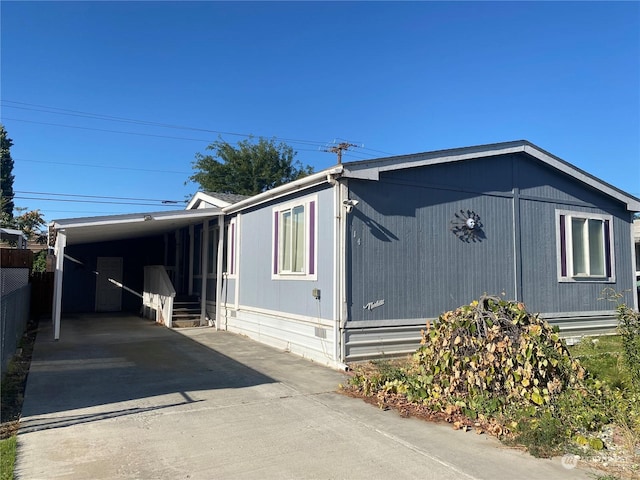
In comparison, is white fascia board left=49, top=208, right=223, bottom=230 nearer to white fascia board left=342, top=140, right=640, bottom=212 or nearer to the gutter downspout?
the gutter downspout

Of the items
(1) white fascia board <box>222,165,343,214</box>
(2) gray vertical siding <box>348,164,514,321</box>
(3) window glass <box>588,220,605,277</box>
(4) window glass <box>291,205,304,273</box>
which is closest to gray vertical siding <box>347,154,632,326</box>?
(2) gray vertical siding <box>348,164,514,321</box>

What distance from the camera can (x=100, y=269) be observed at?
17.8 m

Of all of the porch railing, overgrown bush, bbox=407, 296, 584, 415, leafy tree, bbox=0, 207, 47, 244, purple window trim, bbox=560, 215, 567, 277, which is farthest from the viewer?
leafy tree, bbox=0, 207, 47, 244

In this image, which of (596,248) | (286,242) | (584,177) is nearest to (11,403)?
(286,242)

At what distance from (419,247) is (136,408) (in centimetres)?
506

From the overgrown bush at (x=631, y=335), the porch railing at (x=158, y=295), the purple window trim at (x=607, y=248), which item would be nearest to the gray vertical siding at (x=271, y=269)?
the porch railing at (x=158, y=295)

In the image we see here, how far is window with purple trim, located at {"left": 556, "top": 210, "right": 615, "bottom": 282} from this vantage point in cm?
993

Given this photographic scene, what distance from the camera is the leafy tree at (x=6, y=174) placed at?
30447 millimetres

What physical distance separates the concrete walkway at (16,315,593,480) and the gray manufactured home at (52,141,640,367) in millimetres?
1340

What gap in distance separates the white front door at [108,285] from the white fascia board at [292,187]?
809 centimetres

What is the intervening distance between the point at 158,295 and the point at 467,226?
950 centimetres

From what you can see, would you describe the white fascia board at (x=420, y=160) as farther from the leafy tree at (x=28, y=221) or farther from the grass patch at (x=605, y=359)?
the leafy tree at (x=28, y=221)

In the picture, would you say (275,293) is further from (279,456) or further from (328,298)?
(279,456)

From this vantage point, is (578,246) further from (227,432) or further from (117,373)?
(117,373)
